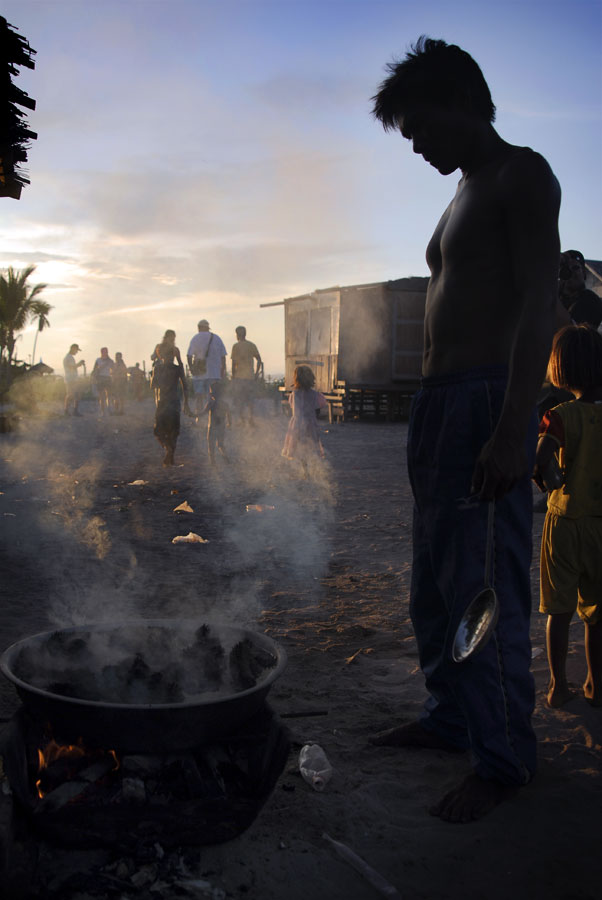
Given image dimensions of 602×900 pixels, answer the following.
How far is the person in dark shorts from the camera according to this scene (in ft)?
32.3

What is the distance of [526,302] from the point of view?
2.03m

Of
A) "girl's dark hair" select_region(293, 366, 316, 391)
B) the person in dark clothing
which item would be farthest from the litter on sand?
"girl's dark hair" select_region(293, 366, 316, 391)

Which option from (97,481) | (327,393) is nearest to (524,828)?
(97,481)

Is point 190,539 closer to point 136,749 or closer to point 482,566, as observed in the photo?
point 136,749

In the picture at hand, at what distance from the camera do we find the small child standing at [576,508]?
9.05 ft

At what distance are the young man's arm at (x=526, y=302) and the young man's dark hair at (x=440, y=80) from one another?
330 millimetres

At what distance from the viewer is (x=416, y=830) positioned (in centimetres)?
211

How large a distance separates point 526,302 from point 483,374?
263 millimetres

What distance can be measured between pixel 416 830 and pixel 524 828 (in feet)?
1.09

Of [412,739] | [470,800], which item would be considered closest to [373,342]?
[412,739]

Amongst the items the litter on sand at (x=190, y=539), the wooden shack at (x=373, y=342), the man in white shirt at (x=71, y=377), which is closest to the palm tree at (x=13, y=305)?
the man in white shirt at (x=71, y=377)

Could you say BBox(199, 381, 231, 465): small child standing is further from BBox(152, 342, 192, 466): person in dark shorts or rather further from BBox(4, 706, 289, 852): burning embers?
BBox(4, 706, 289, 852): burning embers

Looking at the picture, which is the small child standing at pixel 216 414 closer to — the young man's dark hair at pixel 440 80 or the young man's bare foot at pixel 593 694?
the young man's bare foot at pixel 593 694

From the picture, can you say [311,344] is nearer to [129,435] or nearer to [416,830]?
[129,435]
